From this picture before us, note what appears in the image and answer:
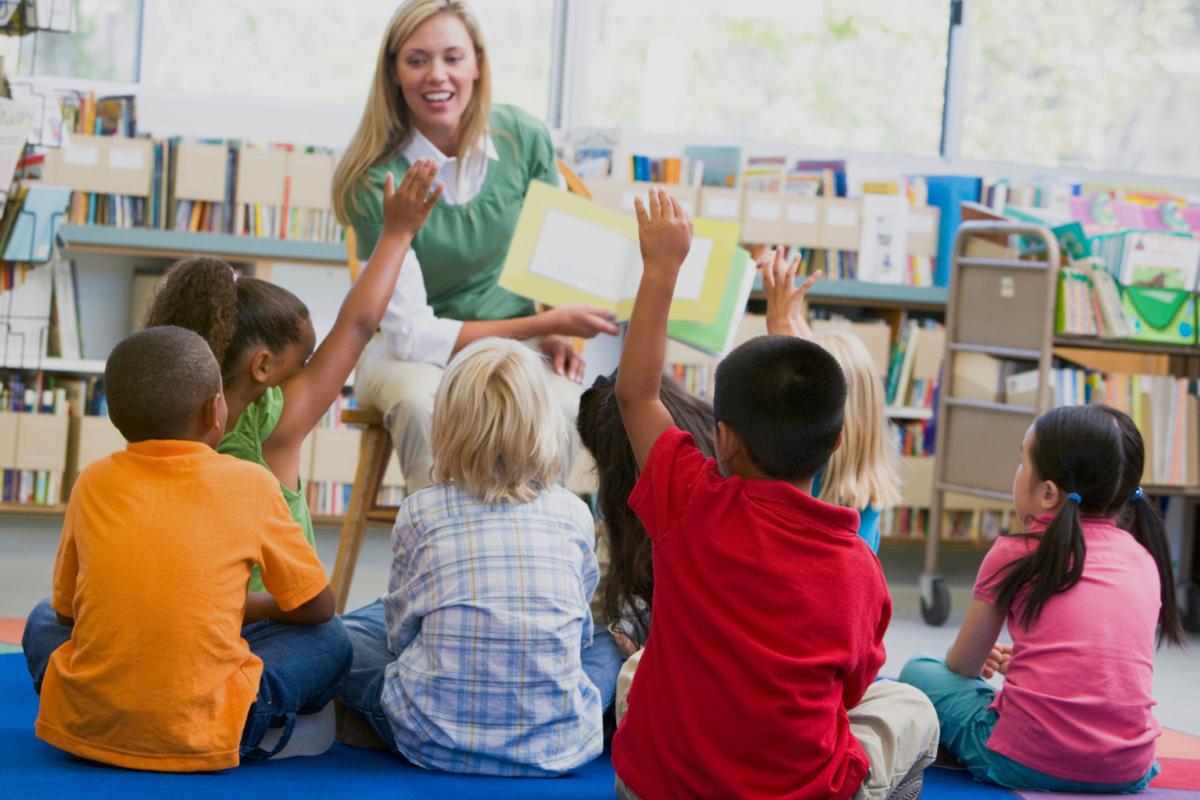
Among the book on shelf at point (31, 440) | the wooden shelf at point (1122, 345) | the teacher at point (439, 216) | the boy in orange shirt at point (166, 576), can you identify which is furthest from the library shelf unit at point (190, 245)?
the boy in orange shirt at point (166, 576)

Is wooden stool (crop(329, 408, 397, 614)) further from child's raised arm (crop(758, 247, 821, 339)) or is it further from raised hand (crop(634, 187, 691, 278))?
raised hand (crop(634, 187, 691, 278))

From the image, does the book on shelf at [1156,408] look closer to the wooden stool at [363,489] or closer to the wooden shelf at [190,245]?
the wooden stool at [363,489]

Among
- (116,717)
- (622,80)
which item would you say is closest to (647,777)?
(116,717)

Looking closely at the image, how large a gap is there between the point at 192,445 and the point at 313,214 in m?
2.54

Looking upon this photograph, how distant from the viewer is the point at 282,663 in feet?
5.71

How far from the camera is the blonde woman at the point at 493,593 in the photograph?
5.86ft

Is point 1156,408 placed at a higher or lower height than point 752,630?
higher

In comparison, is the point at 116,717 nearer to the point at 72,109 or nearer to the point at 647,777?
the point at 647,777

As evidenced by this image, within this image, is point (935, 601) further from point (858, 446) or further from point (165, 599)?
point (165, 599)

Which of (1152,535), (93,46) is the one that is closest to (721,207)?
(93,46)

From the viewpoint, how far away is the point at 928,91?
A: 205 inches

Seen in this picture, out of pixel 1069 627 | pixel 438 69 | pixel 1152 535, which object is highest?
pixel 438 69

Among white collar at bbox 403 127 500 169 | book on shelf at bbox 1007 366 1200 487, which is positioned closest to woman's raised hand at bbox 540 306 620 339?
white collar at bbox 403 127 500 169

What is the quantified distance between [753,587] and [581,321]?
1.14m
